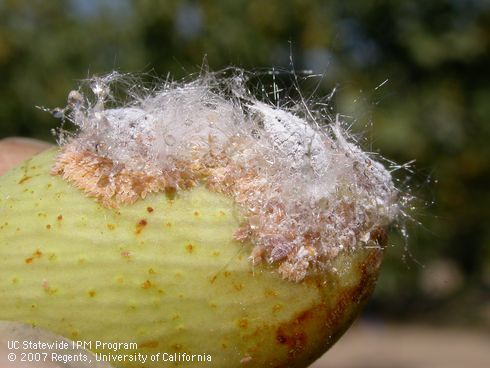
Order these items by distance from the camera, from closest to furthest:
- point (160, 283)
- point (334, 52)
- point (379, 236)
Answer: point (160, 283) → point (379, 236) → point (334, 52)

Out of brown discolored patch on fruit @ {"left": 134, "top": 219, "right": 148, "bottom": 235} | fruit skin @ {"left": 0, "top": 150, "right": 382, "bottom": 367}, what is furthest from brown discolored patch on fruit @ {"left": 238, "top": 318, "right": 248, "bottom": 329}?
brown discolored patch on fruit @ {"left": 134, "top": 219, "right": 148, "bottom": 235}

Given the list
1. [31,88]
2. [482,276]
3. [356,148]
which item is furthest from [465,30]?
[356,148]

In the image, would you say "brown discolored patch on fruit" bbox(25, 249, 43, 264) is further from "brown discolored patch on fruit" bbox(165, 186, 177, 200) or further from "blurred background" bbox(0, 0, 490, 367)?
"blurred background" bbox(0, 0, 490, 367)

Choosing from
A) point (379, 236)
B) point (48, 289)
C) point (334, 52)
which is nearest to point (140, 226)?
point (48, 289)

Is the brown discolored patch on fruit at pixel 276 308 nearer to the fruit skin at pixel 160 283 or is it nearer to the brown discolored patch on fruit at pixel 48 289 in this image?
the fruit skin at pixel 160 283

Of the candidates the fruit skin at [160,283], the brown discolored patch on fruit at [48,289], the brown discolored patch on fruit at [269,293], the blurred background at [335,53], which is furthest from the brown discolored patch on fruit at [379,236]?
the blurred background at [335,53]

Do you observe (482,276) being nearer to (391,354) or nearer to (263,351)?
(391,354)

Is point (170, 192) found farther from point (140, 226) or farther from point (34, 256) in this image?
→ point (34, 256)
